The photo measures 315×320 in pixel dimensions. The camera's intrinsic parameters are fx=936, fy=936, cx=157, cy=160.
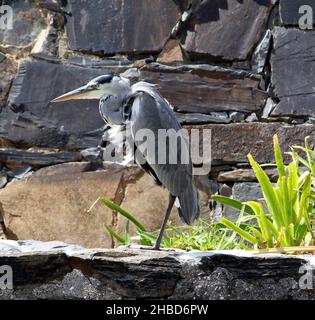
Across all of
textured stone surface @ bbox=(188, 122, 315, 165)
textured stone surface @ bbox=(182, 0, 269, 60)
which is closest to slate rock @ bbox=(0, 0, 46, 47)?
textured stone surface @ bbox=(182, 0, 269, 60)

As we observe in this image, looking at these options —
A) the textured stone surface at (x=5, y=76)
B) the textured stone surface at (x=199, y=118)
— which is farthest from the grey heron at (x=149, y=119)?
the textured stone surface at (x=5, y=76)

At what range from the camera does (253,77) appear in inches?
259

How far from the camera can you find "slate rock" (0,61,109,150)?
6.55m

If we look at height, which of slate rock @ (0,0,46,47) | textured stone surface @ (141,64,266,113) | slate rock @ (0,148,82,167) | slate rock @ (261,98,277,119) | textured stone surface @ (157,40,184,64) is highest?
slate rock @ (0,0,46,47)

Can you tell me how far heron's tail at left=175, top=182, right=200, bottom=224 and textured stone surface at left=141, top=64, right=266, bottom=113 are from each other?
1.65 m

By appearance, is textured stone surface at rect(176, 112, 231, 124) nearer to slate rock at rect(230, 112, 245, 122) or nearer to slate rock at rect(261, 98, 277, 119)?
slate rock at rect(230, 112, 245, 122)

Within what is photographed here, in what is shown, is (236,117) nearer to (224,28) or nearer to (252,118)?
(252,118)

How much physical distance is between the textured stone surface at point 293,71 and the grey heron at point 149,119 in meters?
1.77

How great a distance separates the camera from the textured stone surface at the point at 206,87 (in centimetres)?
657

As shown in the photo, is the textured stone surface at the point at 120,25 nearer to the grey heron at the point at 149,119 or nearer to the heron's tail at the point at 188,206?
the grey heron at the point at 149,119

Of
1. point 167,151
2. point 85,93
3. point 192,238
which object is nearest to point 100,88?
point 85,93

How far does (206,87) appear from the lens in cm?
659
